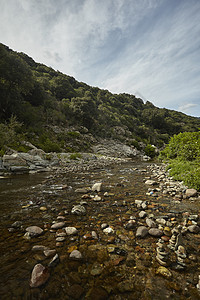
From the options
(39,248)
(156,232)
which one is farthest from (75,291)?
(156,232)

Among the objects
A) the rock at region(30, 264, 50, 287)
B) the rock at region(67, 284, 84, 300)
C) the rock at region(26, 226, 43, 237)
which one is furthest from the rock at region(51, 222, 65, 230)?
the rock at region(67, 284, 84, 300)

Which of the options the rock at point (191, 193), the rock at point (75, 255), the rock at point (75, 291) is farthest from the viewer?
the rock at point (191, 193)

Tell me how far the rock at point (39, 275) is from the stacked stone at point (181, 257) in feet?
6.93

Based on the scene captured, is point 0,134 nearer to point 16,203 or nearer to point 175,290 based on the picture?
point 16,203

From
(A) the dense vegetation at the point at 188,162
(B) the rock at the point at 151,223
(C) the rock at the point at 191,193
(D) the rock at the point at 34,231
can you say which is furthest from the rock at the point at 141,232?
(A) the dense vegetation at the point at 188,162

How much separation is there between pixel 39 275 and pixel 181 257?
8.00 ft

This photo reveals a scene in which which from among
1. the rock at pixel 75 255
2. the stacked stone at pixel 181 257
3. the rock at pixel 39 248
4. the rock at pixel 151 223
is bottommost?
the rock at pixel 151 223

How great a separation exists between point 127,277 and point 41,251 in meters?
1.60

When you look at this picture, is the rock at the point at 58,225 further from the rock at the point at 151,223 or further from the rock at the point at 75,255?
the rock at the point at 151,223

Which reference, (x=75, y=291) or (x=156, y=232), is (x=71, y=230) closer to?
(x=75, y=291)

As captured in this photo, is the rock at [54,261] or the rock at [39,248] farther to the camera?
the rock at [39,248]

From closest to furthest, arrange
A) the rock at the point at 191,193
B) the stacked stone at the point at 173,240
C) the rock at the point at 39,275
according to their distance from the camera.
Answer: the rock at the point at 39,275
the stacked stone at the point at 173,240
the rock at the point at 191,193

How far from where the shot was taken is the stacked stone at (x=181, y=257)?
7.02 feet

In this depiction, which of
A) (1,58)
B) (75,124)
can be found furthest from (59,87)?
(1,58)
